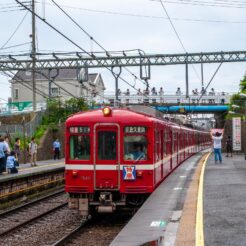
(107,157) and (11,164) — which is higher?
(107,157)

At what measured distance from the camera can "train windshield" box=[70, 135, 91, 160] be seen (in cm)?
1399

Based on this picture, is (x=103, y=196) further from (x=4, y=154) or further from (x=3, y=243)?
(x=4, y=154)

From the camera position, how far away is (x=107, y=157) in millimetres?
13867

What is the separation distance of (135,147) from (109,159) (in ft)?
2.20

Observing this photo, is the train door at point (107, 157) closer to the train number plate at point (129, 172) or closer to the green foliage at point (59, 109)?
the train number plate at point (129, 172)

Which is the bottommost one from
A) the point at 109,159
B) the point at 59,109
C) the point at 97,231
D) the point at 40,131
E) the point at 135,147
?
the point at 97,231

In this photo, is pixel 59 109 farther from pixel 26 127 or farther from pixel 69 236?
pixel 69 236

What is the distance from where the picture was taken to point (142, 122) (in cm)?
1393

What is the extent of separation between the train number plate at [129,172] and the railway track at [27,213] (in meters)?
2.95

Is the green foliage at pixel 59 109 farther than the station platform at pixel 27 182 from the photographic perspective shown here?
Yes

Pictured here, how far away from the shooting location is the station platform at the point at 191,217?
8539mm

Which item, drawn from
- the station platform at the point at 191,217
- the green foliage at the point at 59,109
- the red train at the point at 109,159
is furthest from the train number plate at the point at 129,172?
the green foliage at the point at 59,109

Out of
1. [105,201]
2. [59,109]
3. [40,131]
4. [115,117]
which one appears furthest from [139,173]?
A: [59,109]

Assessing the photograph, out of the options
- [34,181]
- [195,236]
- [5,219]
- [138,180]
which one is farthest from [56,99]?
[195,236]
